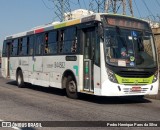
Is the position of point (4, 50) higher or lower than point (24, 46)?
lower

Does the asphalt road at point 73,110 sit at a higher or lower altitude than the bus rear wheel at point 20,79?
lower

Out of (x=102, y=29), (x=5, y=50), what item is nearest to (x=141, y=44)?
(x=102, y=29)

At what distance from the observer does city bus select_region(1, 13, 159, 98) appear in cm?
1186

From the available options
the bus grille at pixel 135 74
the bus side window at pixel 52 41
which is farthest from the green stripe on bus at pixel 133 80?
the bus side window at pixel 52 41

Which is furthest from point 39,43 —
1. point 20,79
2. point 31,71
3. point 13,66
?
point 13,66

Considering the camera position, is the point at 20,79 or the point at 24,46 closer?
the point at 24,46

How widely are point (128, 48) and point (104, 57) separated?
A: 0.98 m

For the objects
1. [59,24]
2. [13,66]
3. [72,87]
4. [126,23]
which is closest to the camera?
[126,23]

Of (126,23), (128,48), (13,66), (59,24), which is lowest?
(13,66)

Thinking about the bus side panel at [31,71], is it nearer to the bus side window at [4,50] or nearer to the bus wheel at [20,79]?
the bus wheel at [20,79]

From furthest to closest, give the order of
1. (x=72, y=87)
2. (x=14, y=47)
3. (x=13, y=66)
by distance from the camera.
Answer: (x=14, y=47), (x=13, y=66), (x=72, y=87)

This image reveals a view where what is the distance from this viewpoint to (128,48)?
12203 millimetres

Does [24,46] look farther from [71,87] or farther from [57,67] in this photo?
[71,87]

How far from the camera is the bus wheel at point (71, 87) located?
13469 millimetres
